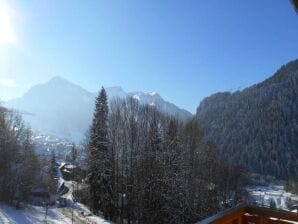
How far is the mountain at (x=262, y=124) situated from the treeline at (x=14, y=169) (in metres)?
72.7

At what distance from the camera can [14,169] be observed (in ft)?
134

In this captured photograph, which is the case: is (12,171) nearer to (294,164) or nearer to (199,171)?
(199,171)

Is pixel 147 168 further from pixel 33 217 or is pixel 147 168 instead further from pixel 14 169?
pixel 14 169

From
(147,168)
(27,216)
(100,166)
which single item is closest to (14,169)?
(27,216)

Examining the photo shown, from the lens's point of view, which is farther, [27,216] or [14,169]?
[14,169]

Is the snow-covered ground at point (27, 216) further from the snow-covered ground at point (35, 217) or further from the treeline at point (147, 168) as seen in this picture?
the treeline at point (147, 168)

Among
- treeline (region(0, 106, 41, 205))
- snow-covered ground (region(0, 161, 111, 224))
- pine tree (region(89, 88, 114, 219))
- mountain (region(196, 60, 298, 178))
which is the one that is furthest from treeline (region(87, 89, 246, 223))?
mountain (region(196, 60, 298, 178))

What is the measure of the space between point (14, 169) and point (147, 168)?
17567mm

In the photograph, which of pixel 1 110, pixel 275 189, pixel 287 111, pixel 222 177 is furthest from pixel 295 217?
pixel 287 111

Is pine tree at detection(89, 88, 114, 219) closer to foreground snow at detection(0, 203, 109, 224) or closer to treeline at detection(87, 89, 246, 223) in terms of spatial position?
treeline at detection(87, 89, 246, 223)

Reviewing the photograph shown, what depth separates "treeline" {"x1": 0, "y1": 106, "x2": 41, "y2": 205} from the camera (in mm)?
39469

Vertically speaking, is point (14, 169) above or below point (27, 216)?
above

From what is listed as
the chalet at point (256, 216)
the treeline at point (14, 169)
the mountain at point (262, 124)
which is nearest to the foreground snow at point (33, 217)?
the treeline at point (14, 169)

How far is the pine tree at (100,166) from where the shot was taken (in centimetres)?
3388
